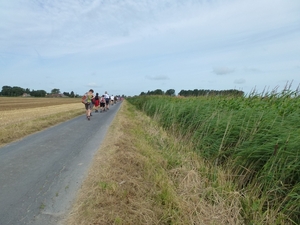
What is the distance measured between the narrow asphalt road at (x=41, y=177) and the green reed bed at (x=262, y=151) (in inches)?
117

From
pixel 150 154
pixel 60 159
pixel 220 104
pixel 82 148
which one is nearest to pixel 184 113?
pixel 220 104

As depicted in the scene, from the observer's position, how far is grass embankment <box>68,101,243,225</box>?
275cm

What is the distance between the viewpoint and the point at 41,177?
161 inches

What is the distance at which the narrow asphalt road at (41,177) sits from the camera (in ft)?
9.49

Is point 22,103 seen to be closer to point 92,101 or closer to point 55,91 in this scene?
point 92,101

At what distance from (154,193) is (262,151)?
6.92 feet

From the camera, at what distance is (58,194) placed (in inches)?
135

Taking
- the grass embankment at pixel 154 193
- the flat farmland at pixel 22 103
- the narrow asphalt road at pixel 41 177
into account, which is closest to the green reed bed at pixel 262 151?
the grass embankment at pixel 154 193

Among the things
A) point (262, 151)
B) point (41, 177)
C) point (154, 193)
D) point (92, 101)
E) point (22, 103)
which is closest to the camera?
point (154, 193)

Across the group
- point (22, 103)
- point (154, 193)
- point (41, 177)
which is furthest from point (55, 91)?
point (154, 193)

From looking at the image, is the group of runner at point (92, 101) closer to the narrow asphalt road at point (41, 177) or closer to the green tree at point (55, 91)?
the narrow asphalt road at point (41, 177)

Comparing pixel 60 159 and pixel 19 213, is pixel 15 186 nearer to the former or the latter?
pixel 19 213

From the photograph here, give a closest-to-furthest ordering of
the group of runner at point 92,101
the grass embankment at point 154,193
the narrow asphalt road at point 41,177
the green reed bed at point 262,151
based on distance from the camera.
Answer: the grass embankment at point 154,193, the narrow asphalt road at point 41,177, the green reed bed at point 262,151, the group of runner at point 92,101

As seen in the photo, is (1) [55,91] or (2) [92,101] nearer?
(2) [92,101]
